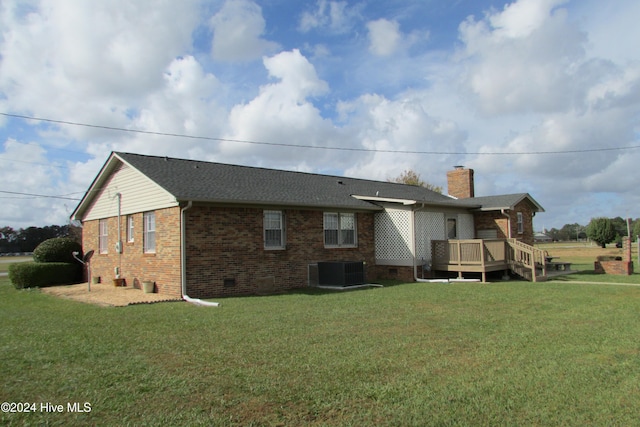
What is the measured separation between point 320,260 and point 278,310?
240 inches

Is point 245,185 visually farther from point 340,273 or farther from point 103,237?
point 103,237

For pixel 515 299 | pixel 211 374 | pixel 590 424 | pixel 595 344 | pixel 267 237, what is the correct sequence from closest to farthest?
pixel 590 424, pixel 211 374, pixel 595 344, pixel 515 299, pixel 267 237

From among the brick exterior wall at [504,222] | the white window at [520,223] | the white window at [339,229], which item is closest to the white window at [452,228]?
the brick exterior wall at [504,222]

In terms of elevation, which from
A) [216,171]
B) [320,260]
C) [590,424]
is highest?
[216,171]

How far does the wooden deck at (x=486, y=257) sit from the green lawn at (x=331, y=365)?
6145 mm

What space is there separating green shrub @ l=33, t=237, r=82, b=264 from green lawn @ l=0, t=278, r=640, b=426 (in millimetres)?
→ 10556

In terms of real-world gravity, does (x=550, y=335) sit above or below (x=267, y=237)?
below

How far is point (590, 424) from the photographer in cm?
419

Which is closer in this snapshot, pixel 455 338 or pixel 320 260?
pixel 455 338

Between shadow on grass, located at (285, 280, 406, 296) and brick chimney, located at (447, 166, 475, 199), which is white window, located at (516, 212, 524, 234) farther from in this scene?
shadow on grass, located at (285, 280, 406, 296)

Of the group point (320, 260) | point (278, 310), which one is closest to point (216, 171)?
point (320, 260)

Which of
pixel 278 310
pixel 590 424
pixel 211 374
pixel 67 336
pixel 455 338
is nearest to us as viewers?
pixel 590 424

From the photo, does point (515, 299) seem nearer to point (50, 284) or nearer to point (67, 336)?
point (67, 336)

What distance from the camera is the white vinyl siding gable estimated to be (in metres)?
14.9
